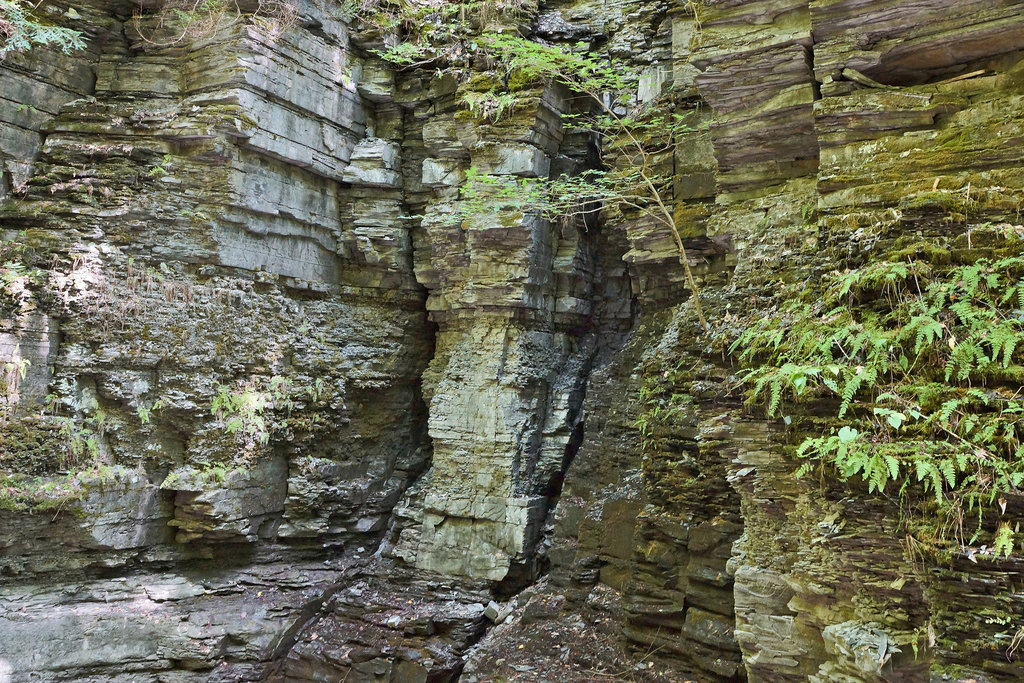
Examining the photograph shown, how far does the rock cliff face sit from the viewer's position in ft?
25.9

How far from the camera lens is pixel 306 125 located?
13.4m

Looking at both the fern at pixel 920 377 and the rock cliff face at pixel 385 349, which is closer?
the fern at pixel 920 377

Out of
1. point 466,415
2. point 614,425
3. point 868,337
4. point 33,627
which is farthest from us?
point 466,415

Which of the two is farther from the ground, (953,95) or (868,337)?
(953,95)

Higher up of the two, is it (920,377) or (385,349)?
(385,349)

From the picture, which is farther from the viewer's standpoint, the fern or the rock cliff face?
the rock cliff face

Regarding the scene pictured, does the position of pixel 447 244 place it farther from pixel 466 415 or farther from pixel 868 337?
pixel 868 337

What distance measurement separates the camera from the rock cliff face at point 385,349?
25.9ft

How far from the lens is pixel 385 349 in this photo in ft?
48.1

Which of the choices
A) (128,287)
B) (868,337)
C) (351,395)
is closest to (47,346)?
(128,287)

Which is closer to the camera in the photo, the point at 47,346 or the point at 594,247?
the point at 47,346

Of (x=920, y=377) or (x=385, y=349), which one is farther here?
(x=385, y=349)

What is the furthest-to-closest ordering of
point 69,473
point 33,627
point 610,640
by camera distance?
point 69,473
point 33,627
point 610,640

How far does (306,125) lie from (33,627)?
9.49 meters
